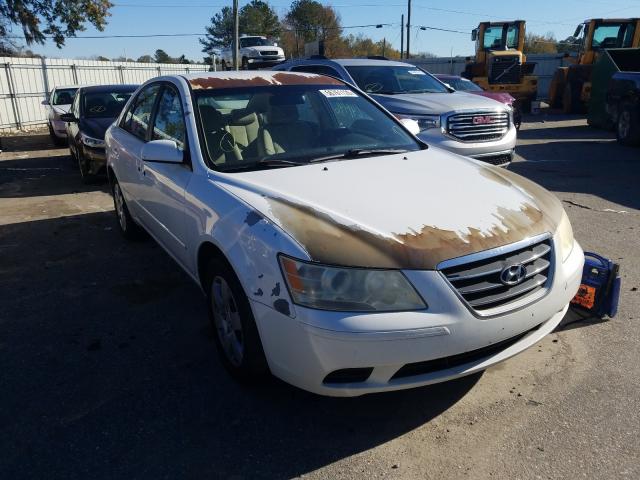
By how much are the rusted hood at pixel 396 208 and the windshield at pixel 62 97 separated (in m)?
12.9

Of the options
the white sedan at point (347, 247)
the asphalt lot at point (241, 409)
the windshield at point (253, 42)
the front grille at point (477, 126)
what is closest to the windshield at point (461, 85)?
the front grille at point (477, 126)

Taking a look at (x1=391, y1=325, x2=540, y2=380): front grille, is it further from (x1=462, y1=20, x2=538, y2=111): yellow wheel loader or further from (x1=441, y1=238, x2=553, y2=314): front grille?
(x1=462, y1=20, x2=538, y2=111): yellow wheel loader

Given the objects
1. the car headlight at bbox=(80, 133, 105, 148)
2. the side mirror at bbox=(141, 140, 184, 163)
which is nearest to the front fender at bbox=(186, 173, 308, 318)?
the side mirror at bbox=(141, 140, 184, 163)

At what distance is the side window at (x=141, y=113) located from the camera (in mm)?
4410

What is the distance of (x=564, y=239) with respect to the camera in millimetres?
2785

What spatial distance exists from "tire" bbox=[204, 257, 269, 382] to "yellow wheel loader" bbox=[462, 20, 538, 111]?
17.9 m

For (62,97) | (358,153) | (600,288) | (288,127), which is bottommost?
(600,288)

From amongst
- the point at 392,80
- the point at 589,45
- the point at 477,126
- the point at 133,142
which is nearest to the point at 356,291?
the point at 133,142

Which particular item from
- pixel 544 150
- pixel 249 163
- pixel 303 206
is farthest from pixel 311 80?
pixel 544 150

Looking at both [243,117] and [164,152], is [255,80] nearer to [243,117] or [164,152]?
[243,117]

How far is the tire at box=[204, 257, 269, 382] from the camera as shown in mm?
2582

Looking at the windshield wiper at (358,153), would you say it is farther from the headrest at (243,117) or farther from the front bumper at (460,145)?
the front bumper at (460,145)

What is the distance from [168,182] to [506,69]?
1805 centimetres

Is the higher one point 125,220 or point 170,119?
point 170,119
